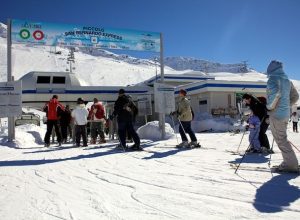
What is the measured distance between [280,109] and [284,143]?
0.48 m

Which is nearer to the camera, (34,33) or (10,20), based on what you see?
(10,20)

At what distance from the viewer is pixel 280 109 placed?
4.93 m

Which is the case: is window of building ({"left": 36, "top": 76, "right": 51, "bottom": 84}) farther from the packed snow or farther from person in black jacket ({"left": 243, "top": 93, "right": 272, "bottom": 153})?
person in black jacket ({"left": 243, "top": 93, "right": 272, "bottom": 153})

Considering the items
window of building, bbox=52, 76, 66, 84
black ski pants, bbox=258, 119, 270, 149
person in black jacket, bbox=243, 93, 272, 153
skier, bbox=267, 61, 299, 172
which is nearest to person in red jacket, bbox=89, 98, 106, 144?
person in black jacket, bbox=243, 93, 272, 153

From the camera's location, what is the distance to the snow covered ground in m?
3.13

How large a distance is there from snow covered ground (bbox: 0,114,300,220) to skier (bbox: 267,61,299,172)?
0.32 meters

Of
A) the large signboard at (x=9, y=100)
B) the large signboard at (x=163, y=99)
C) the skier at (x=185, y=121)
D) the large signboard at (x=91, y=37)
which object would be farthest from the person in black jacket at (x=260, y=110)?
the large signboard at (x=9, y=100)

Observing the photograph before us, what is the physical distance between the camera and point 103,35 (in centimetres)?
1384

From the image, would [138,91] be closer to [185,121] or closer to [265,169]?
[185,121]

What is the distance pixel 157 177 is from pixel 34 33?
958cm

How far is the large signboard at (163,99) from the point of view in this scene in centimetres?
1167

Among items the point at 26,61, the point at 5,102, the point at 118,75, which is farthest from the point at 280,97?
the point at 26,61

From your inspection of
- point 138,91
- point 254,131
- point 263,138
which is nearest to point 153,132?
point 254,131

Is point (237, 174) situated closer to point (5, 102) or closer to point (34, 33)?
point (5, 102)
